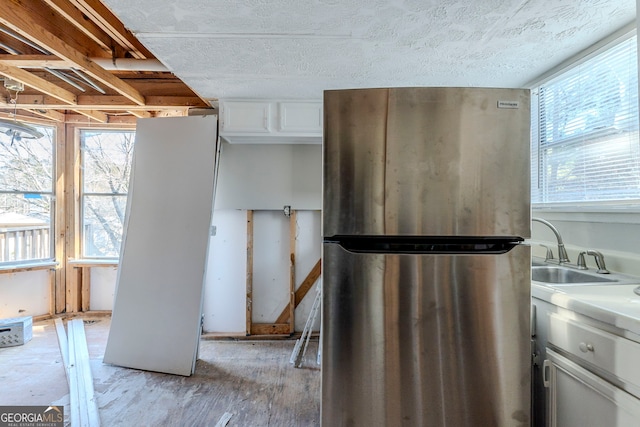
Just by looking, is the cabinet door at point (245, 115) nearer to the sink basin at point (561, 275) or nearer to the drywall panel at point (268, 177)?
the drywall panel at point (268, 177)

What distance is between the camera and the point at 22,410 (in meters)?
1.92

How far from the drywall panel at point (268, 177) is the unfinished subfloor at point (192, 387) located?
1380mm

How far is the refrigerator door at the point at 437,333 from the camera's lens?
1.19 metres

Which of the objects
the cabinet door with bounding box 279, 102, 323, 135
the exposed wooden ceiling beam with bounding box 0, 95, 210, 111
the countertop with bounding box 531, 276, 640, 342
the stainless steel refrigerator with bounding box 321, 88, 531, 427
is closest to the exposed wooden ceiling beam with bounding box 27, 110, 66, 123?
the exposed wooden ceiling beam with bounding box 0, 95, 210, 111

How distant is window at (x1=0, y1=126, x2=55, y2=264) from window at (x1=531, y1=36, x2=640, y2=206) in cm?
464

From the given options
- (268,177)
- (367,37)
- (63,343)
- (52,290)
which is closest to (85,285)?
(52,290)

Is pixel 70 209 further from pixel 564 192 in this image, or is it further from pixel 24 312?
pixel 564 192

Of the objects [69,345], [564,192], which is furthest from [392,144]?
[69,345]

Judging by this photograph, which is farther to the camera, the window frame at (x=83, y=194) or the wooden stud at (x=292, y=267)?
the window frame at (x=83, y=194)

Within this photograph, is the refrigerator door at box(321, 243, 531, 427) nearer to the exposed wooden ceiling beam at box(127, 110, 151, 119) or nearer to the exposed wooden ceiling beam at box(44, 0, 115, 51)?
the exposed wooden ceiling beam at box(44, 0, 115, 51)

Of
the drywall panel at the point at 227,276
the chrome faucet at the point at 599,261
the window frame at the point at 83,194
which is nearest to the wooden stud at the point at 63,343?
the window frame at the point at 83,194

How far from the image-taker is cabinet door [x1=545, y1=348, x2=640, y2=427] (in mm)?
998

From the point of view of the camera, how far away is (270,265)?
313cm

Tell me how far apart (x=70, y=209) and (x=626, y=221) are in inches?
192
